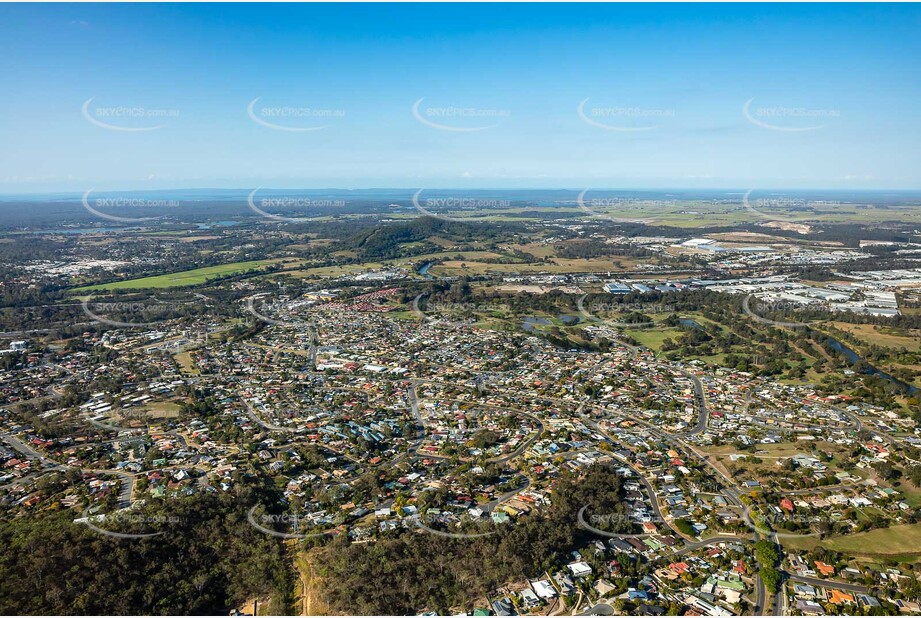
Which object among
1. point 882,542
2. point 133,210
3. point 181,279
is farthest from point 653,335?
point 133,210

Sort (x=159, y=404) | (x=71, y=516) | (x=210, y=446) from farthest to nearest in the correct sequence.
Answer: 1. (x=159, y=404)
2. (x=210, y=446)
3. (x=71, y=516)

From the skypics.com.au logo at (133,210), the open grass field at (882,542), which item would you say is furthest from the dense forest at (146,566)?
the skypics.com.au logo at (133,210)

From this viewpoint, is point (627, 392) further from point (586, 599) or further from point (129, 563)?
point (129, 563)

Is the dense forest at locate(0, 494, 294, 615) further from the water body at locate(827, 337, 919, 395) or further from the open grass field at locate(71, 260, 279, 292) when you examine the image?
the open grass field at locate(71, 260, 279, 292)

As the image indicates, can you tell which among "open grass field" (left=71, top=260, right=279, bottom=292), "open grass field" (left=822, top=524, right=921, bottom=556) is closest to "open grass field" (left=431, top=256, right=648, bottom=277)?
"open grass field" (left=71, top=260, right=279, bottom=292)

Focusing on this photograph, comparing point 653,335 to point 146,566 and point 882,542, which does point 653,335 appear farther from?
point 146,566

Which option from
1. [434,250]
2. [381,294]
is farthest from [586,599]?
[434,250]
